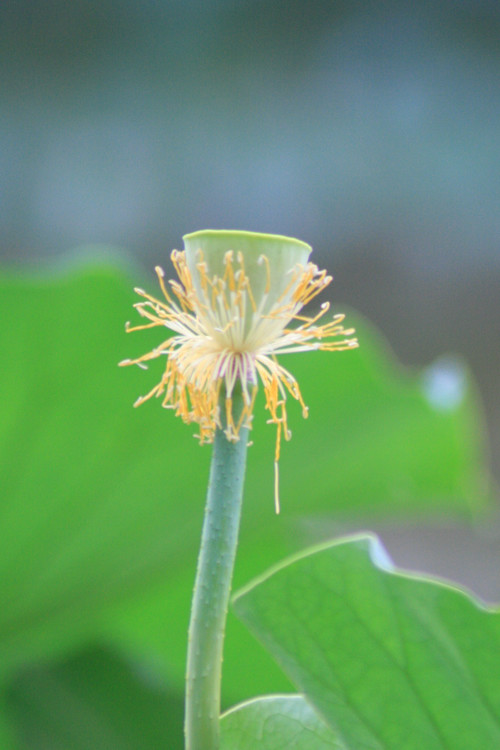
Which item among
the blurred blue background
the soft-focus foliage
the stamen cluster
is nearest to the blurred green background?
the blurred blue background

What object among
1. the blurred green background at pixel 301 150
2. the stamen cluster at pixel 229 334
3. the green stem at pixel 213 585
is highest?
the blurred green background at pixel 301 150

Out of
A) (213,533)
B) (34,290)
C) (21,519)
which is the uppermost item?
(34,290)

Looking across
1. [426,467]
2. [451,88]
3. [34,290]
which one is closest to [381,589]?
[34,290]

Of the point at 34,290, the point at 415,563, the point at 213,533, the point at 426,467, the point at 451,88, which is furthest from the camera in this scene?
the point at 415,563

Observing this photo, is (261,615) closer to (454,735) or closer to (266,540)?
(454,735)

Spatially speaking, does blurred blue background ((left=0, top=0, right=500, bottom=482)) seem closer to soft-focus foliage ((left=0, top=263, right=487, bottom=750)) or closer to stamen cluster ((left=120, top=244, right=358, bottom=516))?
soft-focus foliage ((left=0, top=263, right=487, bottom=750))

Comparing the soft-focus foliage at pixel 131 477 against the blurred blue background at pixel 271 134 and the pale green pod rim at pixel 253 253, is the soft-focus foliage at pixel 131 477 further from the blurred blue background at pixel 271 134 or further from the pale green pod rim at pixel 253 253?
the blurred blue background at pixel 271 134

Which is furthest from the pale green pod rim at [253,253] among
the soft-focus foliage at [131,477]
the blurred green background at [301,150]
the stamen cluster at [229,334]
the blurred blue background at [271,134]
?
the blurred blue background at [271,134]
